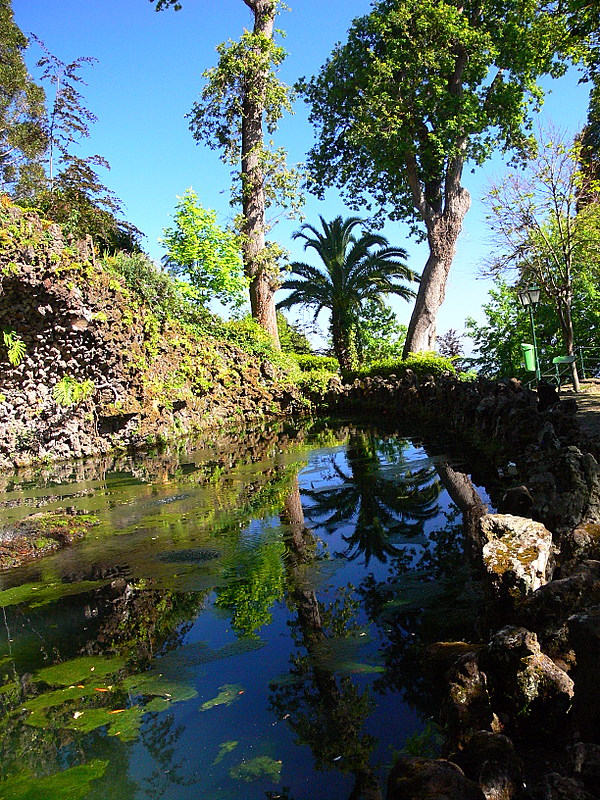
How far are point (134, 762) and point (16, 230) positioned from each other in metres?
12.5

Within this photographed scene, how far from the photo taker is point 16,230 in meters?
13.0

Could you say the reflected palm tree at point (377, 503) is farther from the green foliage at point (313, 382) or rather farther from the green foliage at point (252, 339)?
the green foliage at point (313, 382)

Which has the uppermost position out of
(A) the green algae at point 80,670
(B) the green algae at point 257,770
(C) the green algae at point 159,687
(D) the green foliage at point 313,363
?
(D) the green foliage at point 313,363

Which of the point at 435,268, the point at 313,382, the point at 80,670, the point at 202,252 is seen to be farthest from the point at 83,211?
the point at 80,670

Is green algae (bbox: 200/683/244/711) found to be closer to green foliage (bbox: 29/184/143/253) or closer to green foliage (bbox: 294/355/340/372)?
green foliage (bbox: 29/184/143/253)

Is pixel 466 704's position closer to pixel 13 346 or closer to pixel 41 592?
pixel 41 592

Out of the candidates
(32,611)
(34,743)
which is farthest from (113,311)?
(34,743)

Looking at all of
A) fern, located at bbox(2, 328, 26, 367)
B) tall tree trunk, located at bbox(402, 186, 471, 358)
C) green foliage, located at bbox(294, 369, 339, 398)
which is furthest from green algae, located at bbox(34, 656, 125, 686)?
tall tree trunk, located at bbox(402, 186, 471, 358)

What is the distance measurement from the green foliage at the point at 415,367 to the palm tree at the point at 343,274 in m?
6.04

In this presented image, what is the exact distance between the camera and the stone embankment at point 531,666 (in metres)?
2.12

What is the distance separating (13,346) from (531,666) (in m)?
13.4

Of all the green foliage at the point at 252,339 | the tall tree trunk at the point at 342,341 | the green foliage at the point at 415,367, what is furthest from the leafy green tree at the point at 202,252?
the tall tree trunk at the point at 342,341

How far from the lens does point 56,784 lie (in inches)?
109

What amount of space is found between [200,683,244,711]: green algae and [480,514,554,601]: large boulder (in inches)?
61.7
